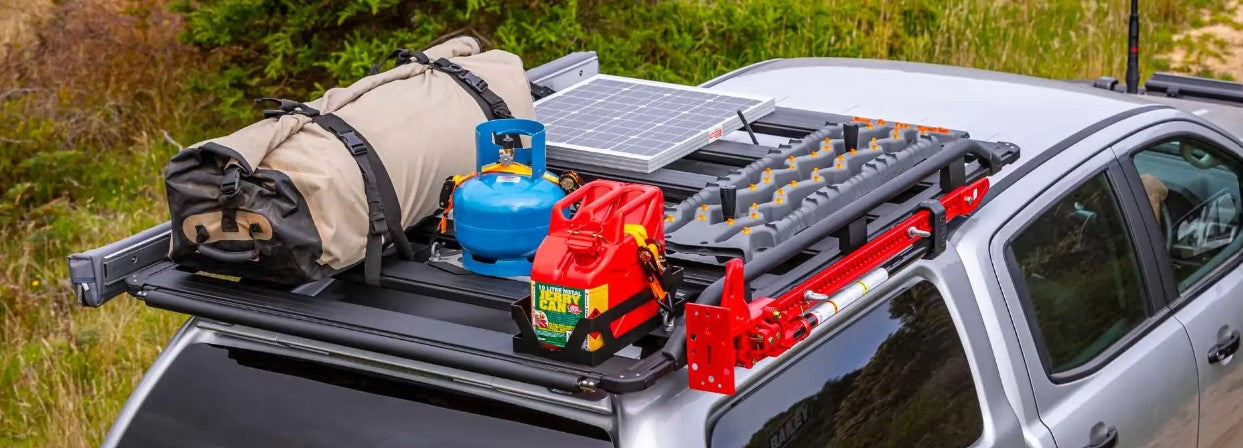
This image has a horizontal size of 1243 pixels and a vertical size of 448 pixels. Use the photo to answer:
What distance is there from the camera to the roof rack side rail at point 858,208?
2721mm

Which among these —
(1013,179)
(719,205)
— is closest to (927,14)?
(1013,179)

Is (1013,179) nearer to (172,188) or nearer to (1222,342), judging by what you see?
(1222,342)

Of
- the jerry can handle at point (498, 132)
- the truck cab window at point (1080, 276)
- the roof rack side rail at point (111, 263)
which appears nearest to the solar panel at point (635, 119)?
the jerry can handle at point (498, 132)

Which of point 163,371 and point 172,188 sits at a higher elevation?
point 172,188

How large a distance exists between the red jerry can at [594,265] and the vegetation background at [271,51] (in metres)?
5.13

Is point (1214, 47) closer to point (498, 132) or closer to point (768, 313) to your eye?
point (498, 132)

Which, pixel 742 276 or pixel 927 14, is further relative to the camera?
pixel 927 14

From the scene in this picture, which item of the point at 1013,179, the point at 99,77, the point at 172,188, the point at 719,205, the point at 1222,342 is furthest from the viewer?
the point at 99,77

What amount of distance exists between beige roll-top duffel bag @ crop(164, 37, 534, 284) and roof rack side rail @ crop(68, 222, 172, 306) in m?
0.19

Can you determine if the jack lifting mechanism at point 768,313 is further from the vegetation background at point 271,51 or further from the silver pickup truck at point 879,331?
the vegetation background at point 271,51

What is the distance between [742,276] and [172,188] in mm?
1266

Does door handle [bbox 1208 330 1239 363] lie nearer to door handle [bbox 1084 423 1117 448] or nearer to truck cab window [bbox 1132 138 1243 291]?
truck cab window [bbox 1132 138 1243 291]

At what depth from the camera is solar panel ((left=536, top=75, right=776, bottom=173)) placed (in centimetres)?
388

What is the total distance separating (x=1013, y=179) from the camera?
3.88 metres
